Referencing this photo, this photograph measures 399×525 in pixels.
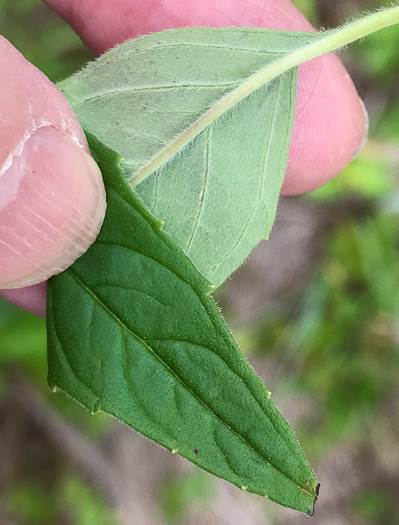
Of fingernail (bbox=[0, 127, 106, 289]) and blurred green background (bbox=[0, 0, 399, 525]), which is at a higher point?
fingernail (bbox=[0, 127, 106, 289])

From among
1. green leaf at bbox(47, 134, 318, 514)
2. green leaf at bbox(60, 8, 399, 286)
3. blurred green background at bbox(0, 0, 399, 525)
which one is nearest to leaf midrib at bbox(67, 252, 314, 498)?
green leaf at bbox(47, 134, 318, 514)

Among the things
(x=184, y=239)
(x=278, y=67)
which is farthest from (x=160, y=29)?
(x=184, y=239)

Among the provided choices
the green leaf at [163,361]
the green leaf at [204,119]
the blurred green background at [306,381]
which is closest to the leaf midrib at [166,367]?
the green leaf at [163,361]

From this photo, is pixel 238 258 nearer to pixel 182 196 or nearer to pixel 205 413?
pixel 182 196

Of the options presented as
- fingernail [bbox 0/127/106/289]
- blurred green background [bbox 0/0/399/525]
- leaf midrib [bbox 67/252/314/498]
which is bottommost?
blurred green background [bbox 0/0/399/525]

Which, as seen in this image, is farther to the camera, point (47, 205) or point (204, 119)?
point (204, 119)

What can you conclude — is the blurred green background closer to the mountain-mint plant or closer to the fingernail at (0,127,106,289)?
the mountain-mint plant

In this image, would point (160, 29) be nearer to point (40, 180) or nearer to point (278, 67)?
point (278, 67)
